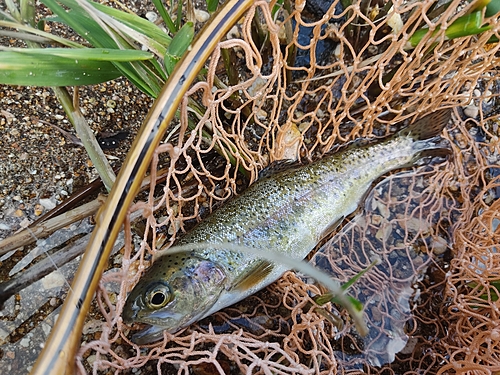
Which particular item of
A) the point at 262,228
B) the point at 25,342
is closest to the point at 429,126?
the point at 262,228

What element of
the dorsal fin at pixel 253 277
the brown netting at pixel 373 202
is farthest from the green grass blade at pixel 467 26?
the dorsal fin at pixel 253 277

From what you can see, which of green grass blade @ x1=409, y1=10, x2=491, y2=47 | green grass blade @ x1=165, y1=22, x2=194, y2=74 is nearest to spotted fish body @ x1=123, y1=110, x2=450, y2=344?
green grass blade @ x1=409, y1=10, x2=491, y2=47

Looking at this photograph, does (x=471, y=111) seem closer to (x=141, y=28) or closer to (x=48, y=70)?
(x=141, y=28)

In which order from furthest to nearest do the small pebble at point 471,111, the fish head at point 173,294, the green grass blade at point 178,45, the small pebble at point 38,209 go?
the small pebble at point 471,111, the small pebble at point 38,209, the fish head at point 173,294, the green grass blade at point 178,45

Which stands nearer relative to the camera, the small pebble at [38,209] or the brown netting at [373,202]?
the brown netting at [373,202]

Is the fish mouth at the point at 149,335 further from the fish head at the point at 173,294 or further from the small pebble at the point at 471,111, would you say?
the small pebble at the point at 471,111

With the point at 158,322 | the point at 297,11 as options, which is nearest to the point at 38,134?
the point at 158,322

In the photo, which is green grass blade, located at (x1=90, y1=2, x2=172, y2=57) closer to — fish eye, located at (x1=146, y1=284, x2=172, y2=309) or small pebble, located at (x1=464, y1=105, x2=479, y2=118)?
fish eye, located at (x1=146, y1=284, x2=172, y2=309)
